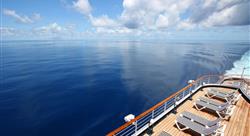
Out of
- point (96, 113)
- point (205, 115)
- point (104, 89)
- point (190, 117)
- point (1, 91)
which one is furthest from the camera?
point (104, 89)

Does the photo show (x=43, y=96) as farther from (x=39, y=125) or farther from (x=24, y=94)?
(x=39, y=125)

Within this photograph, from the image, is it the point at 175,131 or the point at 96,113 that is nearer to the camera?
the point at 175,131

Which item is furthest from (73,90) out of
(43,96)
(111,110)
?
(111,110)

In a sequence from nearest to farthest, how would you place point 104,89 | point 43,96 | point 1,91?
1. point 43,96
2. point 1,91
3. point 104,89

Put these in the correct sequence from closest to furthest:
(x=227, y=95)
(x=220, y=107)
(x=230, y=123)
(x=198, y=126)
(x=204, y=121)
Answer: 1. (x=198, y=126)
2. (x=204, y=121)
3. (x=230, y=123)
4. (x=220, y=107)
5. (x=227, y=95)

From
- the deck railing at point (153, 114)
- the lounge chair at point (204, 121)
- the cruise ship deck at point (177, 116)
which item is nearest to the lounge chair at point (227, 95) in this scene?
the cruise ship deck at point (177, 116)

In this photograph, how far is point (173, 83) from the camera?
20.1m

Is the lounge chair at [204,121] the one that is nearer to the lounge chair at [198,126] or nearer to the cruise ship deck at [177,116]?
the lounge chair at [198,126]

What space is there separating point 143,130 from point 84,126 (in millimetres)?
6968

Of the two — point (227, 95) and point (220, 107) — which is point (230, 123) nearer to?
point (220, 107)

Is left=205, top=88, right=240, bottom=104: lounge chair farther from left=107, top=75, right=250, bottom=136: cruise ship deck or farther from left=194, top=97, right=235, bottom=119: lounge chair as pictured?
left=194, top=97, right=235, bottom=119: lounge chair

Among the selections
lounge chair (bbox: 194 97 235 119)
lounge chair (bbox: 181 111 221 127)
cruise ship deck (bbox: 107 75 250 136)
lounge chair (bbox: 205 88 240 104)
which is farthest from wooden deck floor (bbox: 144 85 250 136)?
lounge chair (bbox: 181 111 221 127)

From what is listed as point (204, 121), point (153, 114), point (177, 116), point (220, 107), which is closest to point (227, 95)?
point (220, 107)

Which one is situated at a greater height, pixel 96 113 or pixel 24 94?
pixel 24 94
